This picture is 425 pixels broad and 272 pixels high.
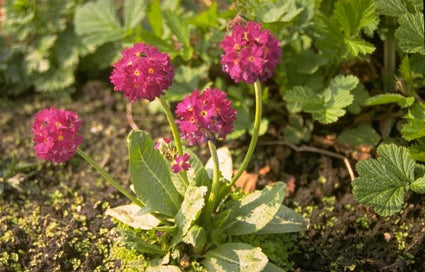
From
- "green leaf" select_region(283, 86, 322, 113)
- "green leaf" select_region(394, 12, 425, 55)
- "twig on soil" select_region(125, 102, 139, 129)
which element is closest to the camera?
"green leaf" select_region(394, 12, 425, 55)

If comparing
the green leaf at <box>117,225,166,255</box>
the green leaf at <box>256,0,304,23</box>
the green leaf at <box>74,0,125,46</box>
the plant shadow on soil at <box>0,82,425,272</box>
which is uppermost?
the green leaf at <box>256,0,304,23</box>

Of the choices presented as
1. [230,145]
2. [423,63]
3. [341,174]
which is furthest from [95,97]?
[423,63]

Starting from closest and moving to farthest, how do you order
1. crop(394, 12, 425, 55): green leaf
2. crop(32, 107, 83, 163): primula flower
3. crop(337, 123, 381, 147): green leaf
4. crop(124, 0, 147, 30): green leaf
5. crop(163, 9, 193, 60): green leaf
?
crop(32, 107, 83, 163): primula flower, crop(394, 12, 425, 55): green leaf, crop(337, 123, 381, 147): green leaf, crop(163, 9, 193, 60): green leaf, crop(124, 0, 147, 30): green leaf

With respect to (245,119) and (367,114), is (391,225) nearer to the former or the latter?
(367,114)

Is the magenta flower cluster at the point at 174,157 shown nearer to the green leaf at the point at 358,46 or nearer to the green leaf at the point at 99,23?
the green leaf at the point at 358,46

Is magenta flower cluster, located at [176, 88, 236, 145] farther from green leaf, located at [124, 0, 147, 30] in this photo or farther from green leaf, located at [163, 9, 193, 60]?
green leaf, located at [124, 0, 147, 30]

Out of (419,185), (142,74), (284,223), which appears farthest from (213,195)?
(419,185)

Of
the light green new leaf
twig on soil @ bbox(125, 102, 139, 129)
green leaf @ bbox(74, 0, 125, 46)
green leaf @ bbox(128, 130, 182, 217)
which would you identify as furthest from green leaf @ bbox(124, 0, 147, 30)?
the light green new leaf
